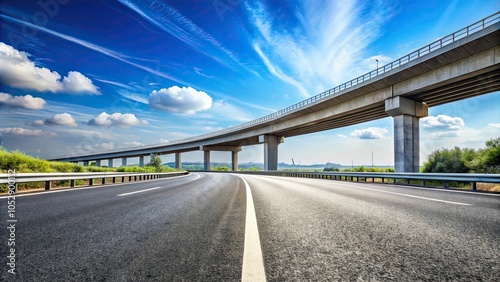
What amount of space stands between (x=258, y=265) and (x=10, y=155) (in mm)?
15627

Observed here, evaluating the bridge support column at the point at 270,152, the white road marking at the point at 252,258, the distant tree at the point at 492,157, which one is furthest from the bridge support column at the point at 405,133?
the bridge support column at the point at 270,152

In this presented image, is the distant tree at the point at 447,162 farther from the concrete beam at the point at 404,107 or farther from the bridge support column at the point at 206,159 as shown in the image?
the bridge support column at the point at 206,159

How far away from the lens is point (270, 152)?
51781 mm

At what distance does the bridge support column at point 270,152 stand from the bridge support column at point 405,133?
26974 millimetres

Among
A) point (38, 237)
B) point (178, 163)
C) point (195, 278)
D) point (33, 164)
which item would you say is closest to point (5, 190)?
point (33, 164)

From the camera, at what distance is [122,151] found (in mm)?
88562

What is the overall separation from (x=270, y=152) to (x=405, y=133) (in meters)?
28.2

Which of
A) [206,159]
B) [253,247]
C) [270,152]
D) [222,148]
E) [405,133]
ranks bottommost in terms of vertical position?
[206,159]

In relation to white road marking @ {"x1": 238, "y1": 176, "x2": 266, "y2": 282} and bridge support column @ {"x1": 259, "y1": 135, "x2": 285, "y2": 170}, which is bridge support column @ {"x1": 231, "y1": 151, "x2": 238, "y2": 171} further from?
white road marking @ {"x1": 238, "y1": 176, "x2": 266, "y2": 282}

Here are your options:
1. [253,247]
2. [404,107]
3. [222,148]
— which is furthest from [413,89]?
[222,148]

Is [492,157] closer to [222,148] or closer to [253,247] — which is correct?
[253,247]

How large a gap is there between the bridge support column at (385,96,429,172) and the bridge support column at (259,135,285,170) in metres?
27.0

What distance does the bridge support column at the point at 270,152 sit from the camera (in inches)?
2032

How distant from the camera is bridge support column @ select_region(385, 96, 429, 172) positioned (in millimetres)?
25766
